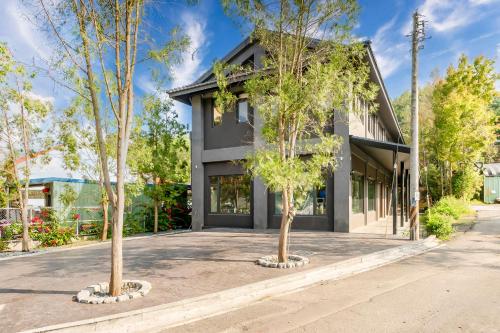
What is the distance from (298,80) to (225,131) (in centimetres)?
866

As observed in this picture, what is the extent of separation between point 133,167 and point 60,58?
367 inches

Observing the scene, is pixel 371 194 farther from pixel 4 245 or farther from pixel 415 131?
pixel 4 245

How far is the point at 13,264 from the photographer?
30.4 feet

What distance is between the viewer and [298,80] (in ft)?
28.2

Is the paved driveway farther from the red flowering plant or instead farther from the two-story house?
the two-story house

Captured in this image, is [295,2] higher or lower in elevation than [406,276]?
higher

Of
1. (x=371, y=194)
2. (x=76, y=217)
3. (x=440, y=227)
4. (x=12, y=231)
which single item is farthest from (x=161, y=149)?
(x=440, y=227)

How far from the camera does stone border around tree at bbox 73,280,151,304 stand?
5.48 metres

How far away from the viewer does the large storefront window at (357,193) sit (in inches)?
603

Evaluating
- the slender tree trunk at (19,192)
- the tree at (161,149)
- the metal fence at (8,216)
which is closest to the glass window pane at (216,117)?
the tree at (161,149)

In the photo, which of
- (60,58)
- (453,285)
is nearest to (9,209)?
(60,58)

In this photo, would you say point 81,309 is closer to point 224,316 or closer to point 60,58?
point 224,316

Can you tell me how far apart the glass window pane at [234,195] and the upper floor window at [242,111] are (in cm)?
283

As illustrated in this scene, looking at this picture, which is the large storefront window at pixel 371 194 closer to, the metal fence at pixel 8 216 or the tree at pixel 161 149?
the tree at pixel 161 149
